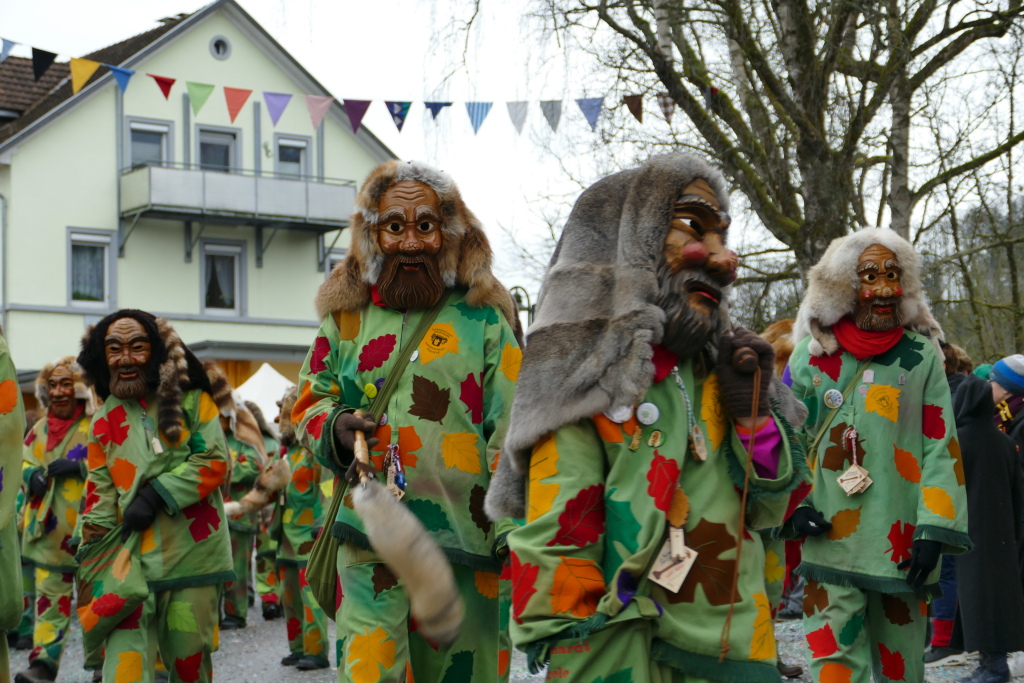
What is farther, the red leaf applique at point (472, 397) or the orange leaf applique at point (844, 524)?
the orange leaf applique at point (844, 524)

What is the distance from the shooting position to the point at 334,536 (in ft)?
15.5

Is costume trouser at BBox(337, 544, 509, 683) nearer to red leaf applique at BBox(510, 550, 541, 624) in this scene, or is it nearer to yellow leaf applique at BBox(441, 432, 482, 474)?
yellow leaf applique at BBox(441, 432, 482, 474)

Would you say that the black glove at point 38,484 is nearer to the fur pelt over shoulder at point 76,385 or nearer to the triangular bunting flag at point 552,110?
the fur pelt over shoulder at point 76,385

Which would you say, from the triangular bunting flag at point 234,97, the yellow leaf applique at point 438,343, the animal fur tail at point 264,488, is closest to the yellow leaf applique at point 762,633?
the yellow leaf applique at point 438,343

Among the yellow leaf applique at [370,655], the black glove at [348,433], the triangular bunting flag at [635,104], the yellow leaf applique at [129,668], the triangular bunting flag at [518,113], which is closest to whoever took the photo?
the yellow leaf applique at [370,655]

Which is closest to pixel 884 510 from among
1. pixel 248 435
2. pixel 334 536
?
pixel 334 536

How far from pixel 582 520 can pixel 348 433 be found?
61.5 inches

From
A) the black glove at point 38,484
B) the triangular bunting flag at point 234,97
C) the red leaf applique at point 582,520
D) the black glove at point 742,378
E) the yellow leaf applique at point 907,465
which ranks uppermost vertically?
the triangular bunting flag at point 234,97

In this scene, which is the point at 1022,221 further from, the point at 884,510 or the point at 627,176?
the point at 627,176

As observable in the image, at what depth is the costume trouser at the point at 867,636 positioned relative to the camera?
18.7 ft

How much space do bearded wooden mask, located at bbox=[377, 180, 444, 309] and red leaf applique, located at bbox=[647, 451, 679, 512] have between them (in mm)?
1885

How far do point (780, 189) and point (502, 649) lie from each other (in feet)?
32.2

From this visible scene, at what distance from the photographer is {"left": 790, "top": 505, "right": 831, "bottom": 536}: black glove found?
5844 mm

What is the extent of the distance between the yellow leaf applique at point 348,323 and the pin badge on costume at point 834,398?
7.72ft
